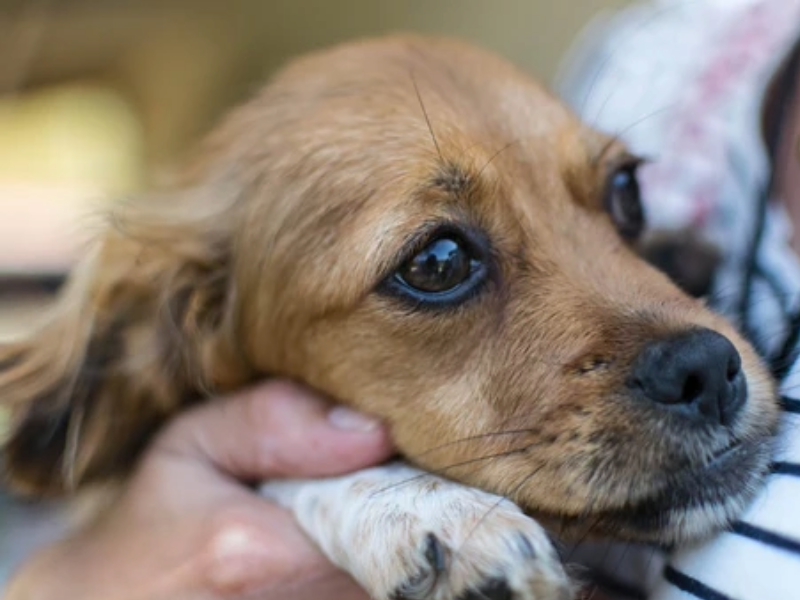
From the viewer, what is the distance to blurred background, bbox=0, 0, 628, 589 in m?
6.48

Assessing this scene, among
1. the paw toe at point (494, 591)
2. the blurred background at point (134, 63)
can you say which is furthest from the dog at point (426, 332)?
the blurred background at point (134, 63)

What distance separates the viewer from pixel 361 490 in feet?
5.36

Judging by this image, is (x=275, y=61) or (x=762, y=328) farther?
(x=275, y=61)

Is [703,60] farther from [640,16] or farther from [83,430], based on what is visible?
[83,430]

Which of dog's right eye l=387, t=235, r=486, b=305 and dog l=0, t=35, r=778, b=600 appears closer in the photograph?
dog l=0, t=35, r=778, b=600

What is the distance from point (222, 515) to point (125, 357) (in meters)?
0.45

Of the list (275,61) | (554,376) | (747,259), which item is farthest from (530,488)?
(275,61)

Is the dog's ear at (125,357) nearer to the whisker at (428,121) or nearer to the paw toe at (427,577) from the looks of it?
the whisker at (428,121)

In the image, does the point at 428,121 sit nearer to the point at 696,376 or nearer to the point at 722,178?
the point at 696,376

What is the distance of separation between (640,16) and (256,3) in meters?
5.49

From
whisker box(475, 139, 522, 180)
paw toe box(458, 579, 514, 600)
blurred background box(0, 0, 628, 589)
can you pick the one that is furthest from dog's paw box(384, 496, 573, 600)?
blurred background box(0, 0, 628, 589)

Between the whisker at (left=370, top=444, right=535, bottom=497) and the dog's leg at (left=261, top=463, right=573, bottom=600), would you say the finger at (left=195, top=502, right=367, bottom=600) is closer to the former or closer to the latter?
the dog's leg at (left=261, top=463, right=573, bottom=600)

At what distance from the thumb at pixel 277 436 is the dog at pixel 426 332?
0.11ft

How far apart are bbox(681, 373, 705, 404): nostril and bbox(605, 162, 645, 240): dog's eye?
60 centimetres
